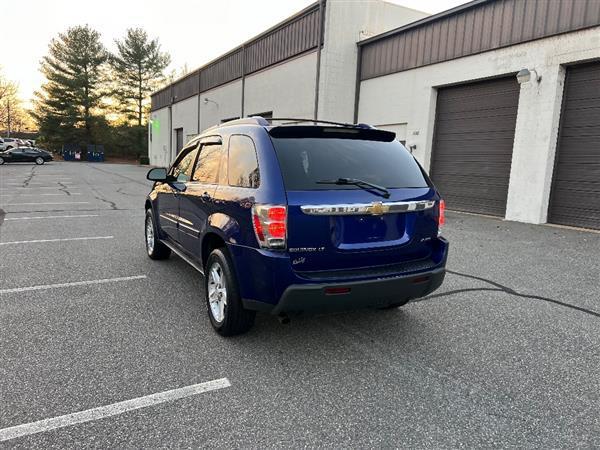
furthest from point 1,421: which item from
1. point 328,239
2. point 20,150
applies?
point 20,150

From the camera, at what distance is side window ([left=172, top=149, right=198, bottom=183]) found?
15.7 feet

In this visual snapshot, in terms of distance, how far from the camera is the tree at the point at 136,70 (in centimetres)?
5916

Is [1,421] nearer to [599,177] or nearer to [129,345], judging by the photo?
[129,345]

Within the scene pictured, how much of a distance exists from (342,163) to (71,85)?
6419 cm

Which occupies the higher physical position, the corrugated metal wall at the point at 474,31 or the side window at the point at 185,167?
the corrugated metal wall at the point at 474,31

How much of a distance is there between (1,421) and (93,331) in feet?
4.25

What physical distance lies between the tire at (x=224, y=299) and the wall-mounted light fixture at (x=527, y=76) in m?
10.5

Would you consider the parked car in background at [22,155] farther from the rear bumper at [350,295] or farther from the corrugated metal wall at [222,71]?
the rear bumper at [350,295]

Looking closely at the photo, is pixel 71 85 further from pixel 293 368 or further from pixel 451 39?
pixel 293 368

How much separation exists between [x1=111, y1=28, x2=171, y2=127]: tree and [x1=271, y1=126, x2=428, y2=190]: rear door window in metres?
63.5

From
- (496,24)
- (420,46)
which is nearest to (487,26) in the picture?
(496,24)

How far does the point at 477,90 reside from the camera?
1290cm

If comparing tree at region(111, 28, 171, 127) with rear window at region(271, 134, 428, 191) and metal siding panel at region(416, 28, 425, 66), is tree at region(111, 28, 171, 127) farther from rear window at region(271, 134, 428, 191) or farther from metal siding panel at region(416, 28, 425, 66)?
rear window at region(271, 134, 428, 191)

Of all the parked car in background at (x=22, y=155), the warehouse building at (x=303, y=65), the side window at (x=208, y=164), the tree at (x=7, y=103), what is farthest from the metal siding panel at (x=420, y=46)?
the tree at (x=7, y=103)
